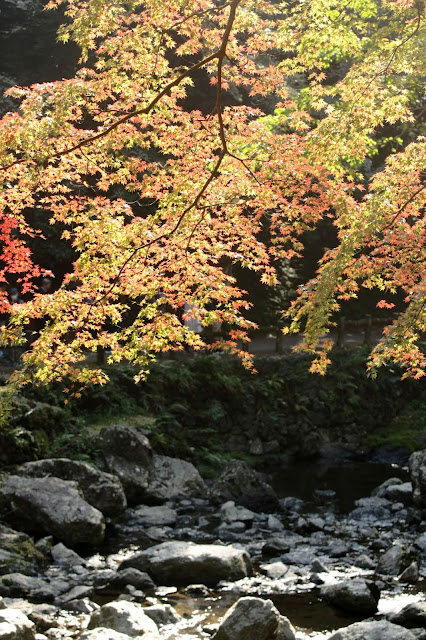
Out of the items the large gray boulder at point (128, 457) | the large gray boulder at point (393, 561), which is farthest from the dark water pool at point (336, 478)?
the large gray boulder at point (393, 561)

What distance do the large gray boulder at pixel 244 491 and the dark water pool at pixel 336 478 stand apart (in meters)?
1.01

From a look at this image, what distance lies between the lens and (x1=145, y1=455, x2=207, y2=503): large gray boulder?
13695mm

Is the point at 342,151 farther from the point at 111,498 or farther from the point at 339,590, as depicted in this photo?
the point at 111,498

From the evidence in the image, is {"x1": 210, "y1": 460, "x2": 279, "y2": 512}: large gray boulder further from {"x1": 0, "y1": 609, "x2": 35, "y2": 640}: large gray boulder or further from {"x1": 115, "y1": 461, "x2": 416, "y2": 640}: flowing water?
{"x1": 0, "y1": 609, "x2": 35, "y2": 640}: large gray boulder

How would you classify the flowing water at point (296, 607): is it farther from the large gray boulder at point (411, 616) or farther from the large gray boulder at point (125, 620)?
the large gray boulder at point (411, 616)

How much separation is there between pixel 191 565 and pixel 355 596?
7.67 ft

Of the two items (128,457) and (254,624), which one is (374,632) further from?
(128,457)

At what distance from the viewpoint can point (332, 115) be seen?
8.12 m

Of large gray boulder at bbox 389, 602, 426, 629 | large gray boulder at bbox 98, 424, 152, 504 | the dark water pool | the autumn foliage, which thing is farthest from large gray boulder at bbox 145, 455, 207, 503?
Answer: large gray boulder at bbox 389, 602, 426, 629

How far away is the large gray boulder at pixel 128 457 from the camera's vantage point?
13422mm

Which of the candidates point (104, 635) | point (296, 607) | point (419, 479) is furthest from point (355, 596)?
point (419, 479)

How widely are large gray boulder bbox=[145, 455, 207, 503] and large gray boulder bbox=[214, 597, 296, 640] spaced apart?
6.53m

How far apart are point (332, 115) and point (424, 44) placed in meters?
2.18

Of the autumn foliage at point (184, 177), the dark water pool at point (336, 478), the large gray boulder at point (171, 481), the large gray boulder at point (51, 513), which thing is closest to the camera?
the autumn foliage at point (184, 177)
